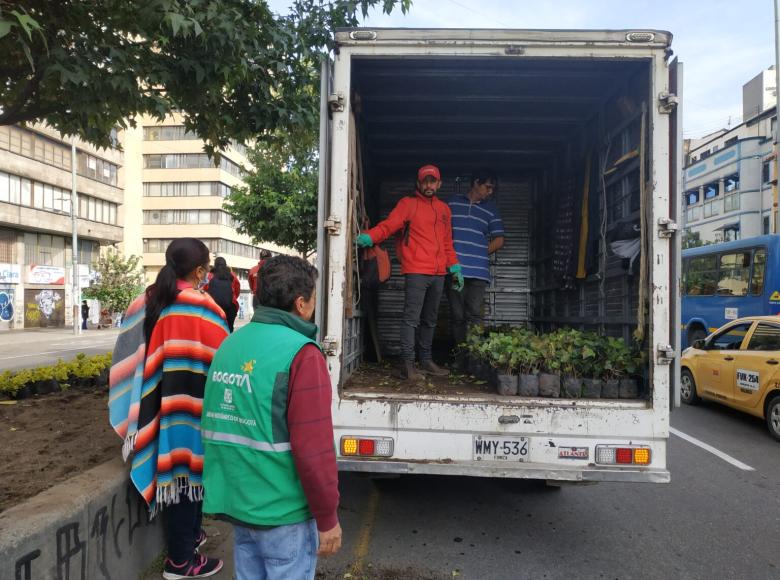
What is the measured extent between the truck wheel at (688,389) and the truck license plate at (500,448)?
267 inches

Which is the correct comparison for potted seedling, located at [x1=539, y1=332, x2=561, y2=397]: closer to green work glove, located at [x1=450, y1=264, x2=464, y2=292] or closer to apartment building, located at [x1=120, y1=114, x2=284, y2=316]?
green work glove, located at [x1=450, y1=264, x2=464, y2=292]

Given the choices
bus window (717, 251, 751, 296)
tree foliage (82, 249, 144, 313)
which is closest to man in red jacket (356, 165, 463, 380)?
bus window (717, 251, 751, 296)

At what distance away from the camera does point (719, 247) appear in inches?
582

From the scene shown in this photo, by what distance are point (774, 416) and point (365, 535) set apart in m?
5.72

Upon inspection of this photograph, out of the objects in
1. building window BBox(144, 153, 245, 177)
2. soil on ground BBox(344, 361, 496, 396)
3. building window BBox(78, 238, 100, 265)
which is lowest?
soil on ground BBox(344, 361, 496, 396)

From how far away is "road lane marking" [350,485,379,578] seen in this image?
343 cm

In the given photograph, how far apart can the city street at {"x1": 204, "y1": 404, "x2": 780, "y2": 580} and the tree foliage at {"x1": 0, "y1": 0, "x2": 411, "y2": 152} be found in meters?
3.28

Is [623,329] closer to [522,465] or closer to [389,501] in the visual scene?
[522,465]

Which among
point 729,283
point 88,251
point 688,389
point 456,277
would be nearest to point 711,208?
point 729,283

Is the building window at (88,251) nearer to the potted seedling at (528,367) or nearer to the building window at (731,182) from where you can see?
the potted seedling at (528,367)

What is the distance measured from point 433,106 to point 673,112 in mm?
2463

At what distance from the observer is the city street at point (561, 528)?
3.49 metres

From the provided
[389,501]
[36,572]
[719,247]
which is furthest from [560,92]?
[719,247]

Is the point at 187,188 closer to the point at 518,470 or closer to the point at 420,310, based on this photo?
the point at 420,310
